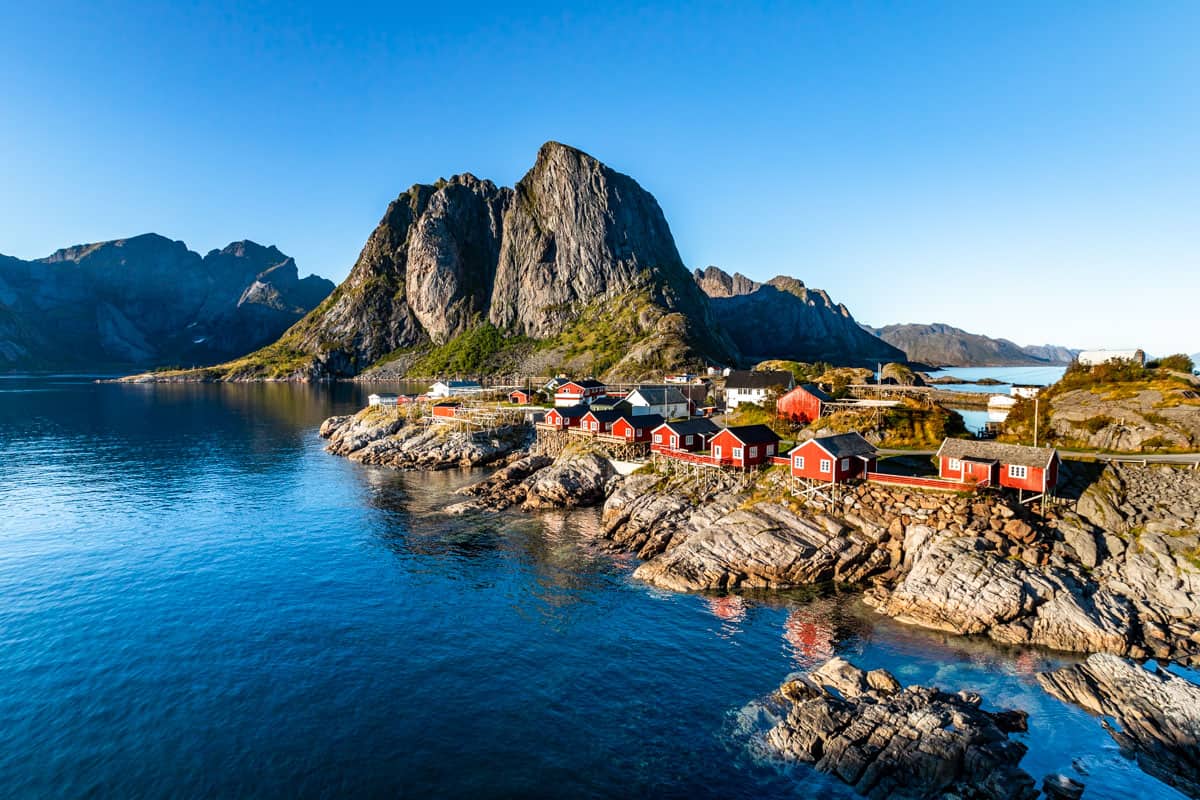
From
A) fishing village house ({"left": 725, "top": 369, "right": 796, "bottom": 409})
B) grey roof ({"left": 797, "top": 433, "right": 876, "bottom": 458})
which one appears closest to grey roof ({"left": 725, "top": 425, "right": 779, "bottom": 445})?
grey roof ({"left": 797, "top": 433, "right": 876, "bottom": 458})

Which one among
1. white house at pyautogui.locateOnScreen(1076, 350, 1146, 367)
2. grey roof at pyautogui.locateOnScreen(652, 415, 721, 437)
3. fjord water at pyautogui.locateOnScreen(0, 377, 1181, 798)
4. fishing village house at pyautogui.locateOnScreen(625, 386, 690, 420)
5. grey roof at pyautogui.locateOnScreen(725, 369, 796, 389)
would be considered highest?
white house at pyautogui.locateOnScreen(1076, 350, 1146, 367)

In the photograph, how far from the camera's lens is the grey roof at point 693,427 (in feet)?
217

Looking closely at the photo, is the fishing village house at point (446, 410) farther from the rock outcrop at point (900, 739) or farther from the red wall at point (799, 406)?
the rock outcrop at point (900, 739)

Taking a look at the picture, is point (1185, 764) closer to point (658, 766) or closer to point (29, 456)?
point (658, 766)

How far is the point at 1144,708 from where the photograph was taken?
86.3ft

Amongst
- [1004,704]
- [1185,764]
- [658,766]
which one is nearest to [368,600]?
[658,766]

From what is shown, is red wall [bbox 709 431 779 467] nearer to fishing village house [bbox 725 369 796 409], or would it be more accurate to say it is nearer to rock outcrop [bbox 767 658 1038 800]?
rock outcrop [bbox 767 658 1038 800]

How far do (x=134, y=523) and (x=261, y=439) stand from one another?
2141 inches

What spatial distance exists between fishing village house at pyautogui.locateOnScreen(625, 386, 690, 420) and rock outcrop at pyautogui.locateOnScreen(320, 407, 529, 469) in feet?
57.6

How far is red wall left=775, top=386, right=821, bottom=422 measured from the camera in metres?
74.2

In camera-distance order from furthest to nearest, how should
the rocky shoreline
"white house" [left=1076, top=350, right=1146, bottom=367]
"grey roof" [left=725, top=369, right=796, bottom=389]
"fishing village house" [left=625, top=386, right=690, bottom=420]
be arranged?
1. "grey roof" [left=725, top=369, right=796, bottom=389]
2. "fishing village house" [left=625, top=386, right=690, bottom=420]
3. "white house" [left=1076, top=350, right=1146, bottom=367]
4. the rocky shoreline

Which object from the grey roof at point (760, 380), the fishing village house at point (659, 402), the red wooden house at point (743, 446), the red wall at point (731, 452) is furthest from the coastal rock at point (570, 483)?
the grey roof at point (760, 380)

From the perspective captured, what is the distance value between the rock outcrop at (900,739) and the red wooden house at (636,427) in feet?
144

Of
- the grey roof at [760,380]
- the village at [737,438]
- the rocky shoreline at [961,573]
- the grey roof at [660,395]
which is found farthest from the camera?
the grey roof at [760,380]
